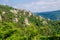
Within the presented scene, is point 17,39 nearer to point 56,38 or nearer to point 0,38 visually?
point 0,38

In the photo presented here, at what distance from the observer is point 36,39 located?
68.1 m

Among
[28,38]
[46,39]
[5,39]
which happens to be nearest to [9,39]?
[5,39]

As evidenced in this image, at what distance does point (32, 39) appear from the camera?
65750 millimetres

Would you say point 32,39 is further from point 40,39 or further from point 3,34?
point 3,34

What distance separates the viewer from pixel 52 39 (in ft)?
225

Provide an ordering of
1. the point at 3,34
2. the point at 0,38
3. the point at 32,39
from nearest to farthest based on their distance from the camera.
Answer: the point at 32,39 < the point at 0,38 < the point at 3,34

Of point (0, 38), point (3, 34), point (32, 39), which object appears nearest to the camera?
point (32, 39)

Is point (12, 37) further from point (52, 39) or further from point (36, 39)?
point (52, 39)

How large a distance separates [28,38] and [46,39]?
5.92 m

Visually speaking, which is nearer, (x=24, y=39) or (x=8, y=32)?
(x=24, y=39)

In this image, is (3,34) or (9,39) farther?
(3,34)

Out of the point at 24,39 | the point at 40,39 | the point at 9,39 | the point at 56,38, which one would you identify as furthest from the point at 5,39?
the point at 56,38

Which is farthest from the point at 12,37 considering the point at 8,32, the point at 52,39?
the point at 52,39

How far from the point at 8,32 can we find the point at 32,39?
1498 cm
